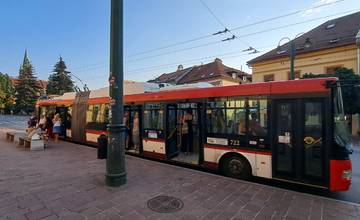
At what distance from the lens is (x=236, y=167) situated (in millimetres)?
6836

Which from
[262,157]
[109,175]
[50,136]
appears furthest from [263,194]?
[50,136]

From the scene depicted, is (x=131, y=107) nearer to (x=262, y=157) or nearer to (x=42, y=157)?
(x=42, y=157)

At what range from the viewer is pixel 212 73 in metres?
36.6

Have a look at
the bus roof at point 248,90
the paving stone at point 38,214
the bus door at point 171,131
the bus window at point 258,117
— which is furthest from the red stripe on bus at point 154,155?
the paving stone at point 38,214

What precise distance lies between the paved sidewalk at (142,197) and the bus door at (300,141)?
532 mm

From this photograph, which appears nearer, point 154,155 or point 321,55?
point 154,155

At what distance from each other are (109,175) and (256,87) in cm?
439

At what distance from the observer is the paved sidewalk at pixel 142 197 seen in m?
4.33

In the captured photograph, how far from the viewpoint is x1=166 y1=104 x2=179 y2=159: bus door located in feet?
28.5

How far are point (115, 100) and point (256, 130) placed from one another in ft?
12.1

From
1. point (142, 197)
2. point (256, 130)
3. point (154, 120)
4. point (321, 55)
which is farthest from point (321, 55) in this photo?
point (142, 197)

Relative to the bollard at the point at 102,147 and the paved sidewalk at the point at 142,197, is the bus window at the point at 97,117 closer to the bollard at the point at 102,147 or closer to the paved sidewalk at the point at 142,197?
the paved sidewalk at the point at 142,197

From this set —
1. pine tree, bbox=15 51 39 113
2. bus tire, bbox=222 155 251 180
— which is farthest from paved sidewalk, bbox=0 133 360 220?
pine tree, bbox=15 51 39 113

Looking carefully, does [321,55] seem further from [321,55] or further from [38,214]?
[38,214]
